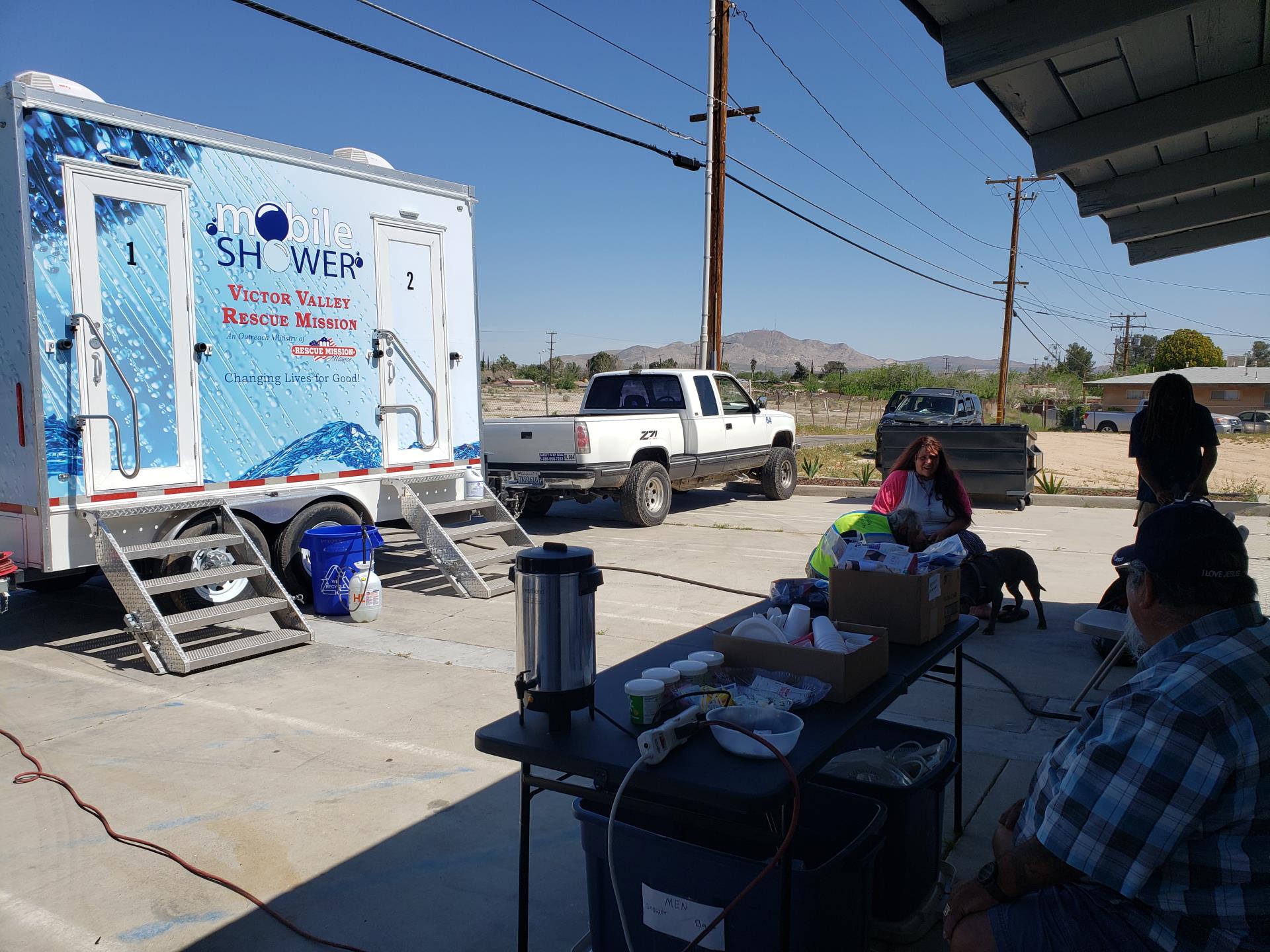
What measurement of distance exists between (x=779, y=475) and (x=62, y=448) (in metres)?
10.6

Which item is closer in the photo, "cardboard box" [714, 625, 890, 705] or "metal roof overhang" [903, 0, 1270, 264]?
"cardboard box" [714, 625, 890, 705]

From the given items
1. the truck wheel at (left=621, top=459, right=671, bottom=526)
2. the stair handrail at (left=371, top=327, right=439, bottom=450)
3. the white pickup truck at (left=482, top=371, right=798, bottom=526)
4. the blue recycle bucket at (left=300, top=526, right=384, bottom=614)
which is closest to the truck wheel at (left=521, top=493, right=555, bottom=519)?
the white pickup truck at (left=482, top=371, right=798, bottom=526)

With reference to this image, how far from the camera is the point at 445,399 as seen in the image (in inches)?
338

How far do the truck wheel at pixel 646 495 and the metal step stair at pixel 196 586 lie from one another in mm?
5185

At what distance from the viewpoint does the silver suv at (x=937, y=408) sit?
64.3 ft

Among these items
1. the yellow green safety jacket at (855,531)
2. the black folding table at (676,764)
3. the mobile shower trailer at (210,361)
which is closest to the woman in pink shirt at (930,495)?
the yellow green safety jacket at (855,531)

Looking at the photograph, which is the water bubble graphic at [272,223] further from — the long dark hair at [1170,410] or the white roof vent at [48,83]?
the long dark hair at [1170,410]

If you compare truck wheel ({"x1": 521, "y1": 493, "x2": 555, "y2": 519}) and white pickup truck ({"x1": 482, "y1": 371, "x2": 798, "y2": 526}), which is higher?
white pickup truck ({"x1": 482, "y1": 371, "x2": 798, "y2": 526})

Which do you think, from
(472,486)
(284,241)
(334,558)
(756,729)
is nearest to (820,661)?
(756,729)

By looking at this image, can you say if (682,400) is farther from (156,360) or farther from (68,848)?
(68,848)

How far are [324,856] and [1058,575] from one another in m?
7.43

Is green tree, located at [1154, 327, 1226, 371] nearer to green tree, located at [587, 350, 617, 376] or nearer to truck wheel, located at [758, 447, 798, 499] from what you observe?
green tree, located at [587, 350, 617, 376]

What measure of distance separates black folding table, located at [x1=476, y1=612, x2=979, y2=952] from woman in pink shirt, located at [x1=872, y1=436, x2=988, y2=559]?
381 centimetres

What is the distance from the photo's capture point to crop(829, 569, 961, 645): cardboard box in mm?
3107
